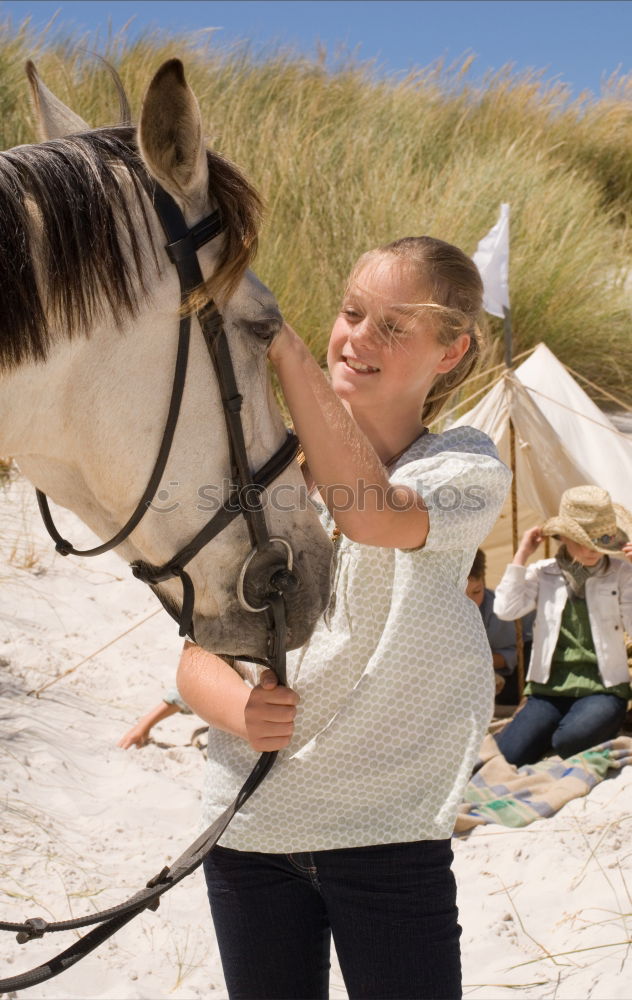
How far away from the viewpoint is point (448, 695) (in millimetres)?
1432

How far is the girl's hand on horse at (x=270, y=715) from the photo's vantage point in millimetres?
1360

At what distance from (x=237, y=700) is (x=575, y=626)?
3063 millimetres

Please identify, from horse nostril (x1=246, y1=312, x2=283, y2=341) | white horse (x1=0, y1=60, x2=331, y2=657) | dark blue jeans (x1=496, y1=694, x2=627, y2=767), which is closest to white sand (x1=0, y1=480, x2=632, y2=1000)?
dark blue jeans (x1=496, y1=694, x2=627, y2=767)

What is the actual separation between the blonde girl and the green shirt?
2.89 metres

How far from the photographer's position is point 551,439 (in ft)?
16.2

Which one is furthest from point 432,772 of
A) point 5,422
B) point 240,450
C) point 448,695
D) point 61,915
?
point 61,915

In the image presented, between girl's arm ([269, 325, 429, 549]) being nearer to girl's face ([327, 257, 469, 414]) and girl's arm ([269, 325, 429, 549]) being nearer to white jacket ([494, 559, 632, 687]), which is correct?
girl's face ([327, 257, 469, 414])

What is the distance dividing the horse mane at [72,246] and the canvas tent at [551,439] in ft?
12.2

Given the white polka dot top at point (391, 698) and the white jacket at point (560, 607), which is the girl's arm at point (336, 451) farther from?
the white jacket at point (560, 607)

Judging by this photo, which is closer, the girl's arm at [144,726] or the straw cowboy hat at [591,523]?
the girl's arm at [144,726]

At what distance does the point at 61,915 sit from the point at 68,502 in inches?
73.7

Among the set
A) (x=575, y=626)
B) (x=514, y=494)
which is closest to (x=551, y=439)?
(x=514, y=494)

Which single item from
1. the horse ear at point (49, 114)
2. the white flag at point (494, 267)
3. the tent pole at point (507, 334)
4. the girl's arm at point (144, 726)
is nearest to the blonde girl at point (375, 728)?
the horse ear at point (49, 114)

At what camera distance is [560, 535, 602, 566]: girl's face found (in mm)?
4188
